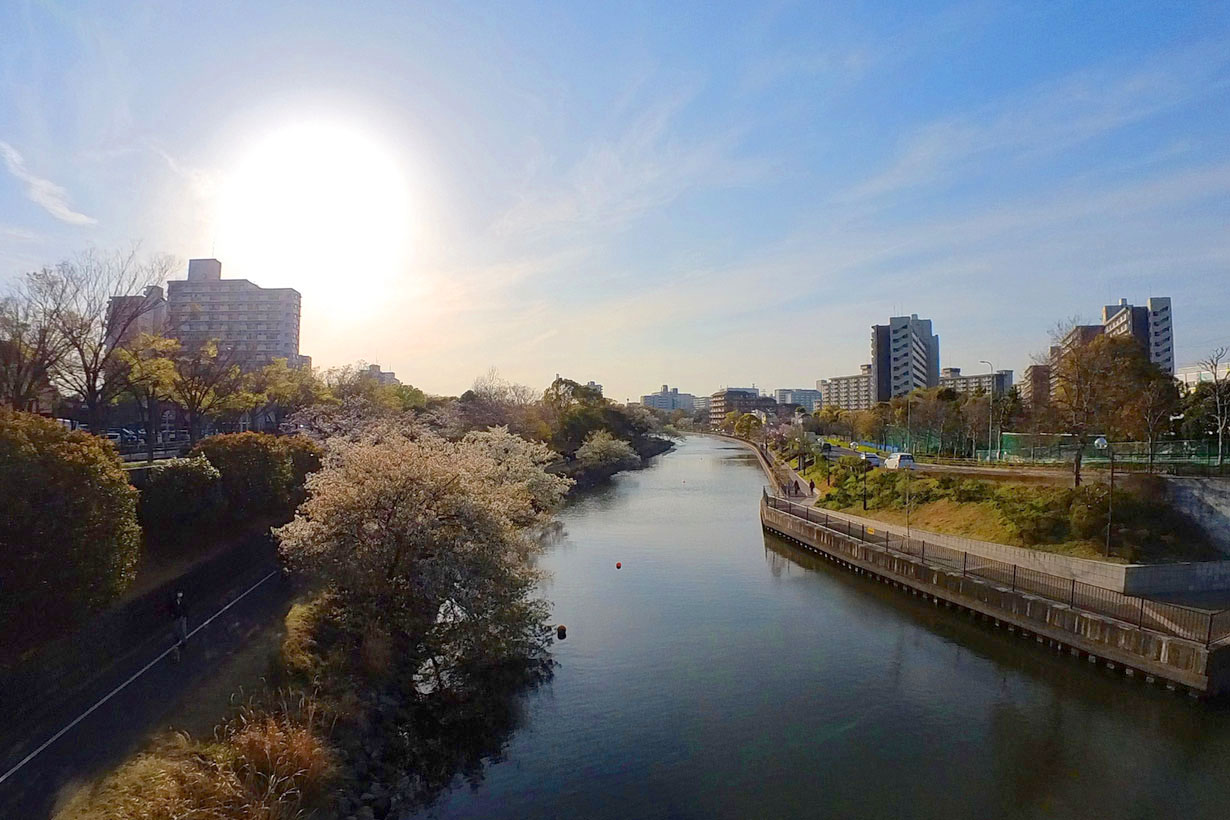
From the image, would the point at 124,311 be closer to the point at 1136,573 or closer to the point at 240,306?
the point at 1136,573

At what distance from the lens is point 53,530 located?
1340cm

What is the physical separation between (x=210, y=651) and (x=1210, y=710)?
25.6 m

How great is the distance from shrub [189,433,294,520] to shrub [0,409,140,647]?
10.8 metres

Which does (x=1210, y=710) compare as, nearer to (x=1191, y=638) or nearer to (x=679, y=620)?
(x=1191, y=638)

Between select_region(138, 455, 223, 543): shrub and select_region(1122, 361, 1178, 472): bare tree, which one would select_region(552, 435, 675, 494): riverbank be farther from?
select_region(1122, 361, 1178, 472): bare tree

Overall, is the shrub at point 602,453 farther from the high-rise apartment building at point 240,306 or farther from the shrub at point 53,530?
the shrub at point 53,530

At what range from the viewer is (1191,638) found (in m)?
19.1

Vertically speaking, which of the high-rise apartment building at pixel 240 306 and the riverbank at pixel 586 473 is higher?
the high-rise apartment building at pixel 240 306

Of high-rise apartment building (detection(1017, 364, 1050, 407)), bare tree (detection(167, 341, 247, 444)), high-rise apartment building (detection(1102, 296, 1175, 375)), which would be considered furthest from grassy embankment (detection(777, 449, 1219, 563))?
high-rise apartment building (detection(1102, 296, 1175, 375))

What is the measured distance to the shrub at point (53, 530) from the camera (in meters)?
12.9

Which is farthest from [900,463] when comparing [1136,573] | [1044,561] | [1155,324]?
[1155,324]

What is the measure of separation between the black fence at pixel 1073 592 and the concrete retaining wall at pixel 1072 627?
1.48 ft

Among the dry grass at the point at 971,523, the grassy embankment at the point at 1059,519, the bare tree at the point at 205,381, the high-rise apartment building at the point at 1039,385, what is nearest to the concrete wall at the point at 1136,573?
the dry grass at the point at 971,523

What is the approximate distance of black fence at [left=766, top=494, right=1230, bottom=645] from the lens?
19.0 metres
